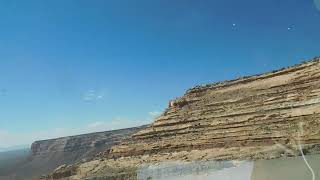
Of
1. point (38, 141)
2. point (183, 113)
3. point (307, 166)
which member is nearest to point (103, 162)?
point (183, 113)

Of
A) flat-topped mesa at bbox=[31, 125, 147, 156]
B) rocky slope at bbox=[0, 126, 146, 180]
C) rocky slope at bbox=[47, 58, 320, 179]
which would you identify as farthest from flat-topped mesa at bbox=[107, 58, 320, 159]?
flat-topped mesa at bbox=[31, 125, 147, 156]

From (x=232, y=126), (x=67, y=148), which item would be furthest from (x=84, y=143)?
(x=232, y=126)

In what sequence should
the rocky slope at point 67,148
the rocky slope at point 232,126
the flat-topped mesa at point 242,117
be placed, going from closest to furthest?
the rocky slope at point 232,126 → the flat-topped mesa at point 242,117 → the rocky slope at point 67,148

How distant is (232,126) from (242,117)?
96 cm

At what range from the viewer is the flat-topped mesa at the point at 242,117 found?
31188mm

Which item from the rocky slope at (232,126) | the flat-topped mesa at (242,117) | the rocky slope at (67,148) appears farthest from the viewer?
the rocky slope at (67,148)

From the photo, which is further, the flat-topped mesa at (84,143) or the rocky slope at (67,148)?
the flat-topped mesa at (84,143)

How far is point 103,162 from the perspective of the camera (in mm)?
42094

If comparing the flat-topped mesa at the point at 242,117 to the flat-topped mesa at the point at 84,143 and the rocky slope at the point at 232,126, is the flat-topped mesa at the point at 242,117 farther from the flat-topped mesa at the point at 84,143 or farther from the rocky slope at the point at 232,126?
the flat-topped mesa at the point at 84,143

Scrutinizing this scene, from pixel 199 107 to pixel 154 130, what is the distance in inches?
168

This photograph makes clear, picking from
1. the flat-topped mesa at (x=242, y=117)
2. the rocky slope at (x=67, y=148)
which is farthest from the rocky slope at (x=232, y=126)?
the rocky slope at (x=67, y=148)

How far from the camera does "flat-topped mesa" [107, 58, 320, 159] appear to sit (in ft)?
102

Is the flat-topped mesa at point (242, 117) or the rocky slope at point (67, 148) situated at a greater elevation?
the rocky slope at point (67, 148)

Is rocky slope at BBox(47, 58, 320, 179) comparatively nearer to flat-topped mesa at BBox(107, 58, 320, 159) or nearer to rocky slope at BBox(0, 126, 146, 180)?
flat-topped mesa at BBox(107, 58, 320, 159)
